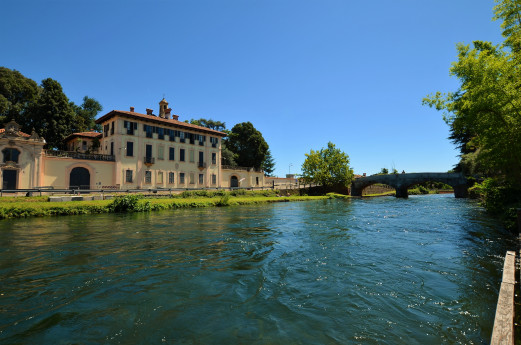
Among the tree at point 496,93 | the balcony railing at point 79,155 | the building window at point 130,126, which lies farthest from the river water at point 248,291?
the building window at point 130,126

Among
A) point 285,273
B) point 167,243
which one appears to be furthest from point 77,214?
point 285,273

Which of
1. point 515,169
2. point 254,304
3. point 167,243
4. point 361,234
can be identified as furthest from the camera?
point 515,169

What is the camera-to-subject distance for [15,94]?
4497 centimetres

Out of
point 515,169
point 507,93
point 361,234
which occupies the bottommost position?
point 361,234

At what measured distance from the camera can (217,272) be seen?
6219mm

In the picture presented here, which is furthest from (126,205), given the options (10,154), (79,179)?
(10,154)

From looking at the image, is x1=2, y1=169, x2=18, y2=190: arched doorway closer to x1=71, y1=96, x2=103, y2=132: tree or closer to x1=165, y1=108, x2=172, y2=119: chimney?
x1=165, y1=108, x2=172, y2=119: chimney

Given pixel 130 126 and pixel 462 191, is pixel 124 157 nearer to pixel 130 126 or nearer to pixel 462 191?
pixel 130 126

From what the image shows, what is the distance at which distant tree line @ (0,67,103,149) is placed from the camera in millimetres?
38781

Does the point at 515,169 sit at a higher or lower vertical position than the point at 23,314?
higher

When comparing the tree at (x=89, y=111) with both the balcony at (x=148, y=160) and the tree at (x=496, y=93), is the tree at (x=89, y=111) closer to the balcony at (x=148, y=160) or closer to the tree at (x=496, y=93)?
the balcony at (x=148, y=160)

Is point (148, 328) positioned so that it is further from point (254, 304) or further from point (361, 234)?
point (361, 234)

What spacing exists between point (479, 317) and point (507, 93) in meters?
11.0

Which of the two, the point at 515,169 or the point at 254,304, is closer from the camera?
the point at 254,304
